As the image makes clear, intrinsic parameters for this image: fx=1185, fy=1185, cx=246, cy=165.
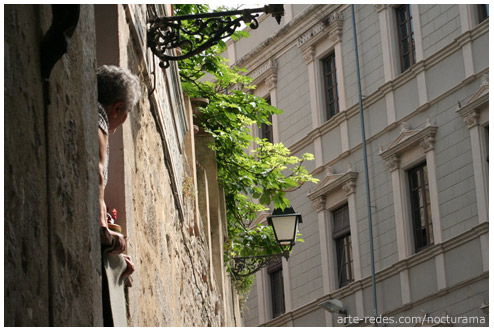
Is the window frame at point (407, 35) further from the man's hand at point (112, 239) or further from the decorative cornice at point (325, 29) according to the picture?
the man's hand at point (112, 239)

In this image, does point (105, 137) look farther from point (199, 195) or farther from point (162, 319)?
point (199, 195)

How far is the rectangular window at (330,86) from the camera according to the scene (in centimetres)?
3216

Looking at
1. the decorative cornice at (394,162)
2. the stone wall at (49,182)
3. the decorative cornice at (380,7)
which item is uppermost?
the decorative cornice at (380,7)

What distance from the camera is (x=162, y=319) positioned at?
24.8ft

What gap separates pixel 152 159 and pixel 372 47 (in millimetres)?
22899

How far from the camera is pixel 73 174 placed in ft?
13.8

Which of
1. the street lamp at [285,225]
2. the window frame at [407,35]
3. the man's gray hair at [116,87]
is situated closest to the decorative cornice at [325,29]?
the window frame at [407,35]

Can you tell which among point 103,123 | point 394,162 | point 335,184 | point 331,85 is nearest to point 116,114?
point 103,123

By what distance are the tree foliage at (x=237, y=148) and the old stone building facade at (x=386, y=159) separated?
7989 mm

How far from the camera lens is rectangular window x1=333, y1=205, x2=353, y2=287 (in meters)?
30.0

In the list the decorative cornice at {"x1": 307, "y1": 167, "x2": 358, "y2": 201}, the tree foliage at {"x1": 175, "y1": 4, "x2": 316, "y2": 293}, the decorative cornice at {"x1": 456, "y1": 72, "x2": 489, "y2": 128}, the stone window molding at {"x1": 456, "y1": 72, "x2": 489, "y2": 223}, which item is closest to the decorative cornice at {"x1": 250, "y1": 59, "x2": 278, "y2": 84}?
the decorative cornice at {"x1": 307, "y1": 167, "x2": 358, "y2": 201}

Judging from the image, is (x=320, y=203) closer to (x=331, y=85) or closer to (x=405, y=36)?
(x=331, y=85)

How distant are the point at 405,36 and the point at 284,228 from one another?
14298 mm

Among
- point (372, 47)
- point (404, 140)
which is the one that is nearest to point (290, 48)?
point (372, 47)
